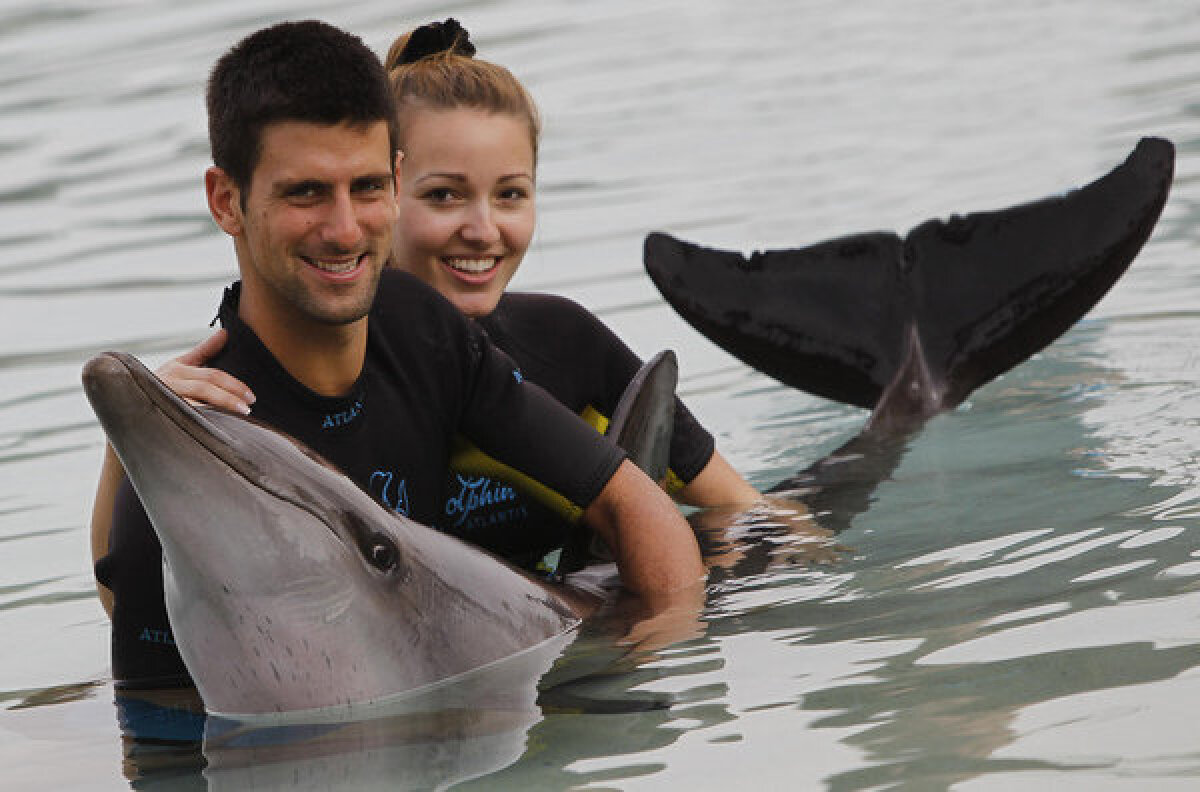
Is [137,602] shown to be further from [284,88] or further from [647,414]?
[647,414]

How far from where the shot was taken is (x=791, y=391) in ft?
26.6

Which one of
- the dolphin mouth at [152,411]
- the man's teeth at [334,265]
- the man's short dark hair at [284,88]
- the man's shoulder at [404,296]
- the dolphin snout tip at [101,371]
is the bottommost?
the dolphin mouth at [152,411]

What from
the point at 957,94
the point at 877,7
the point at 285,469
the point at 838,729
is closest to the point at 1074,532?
the point at 838,729

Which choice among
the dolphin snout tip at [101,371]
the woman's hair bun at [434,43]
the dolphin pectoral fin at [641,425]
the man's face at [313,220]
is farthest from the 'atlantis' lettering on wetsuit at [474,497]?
the dolphin snout tip at [101,371]

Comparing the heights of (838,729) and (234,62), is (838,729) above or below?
below

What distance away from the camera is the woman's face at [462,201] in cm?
558

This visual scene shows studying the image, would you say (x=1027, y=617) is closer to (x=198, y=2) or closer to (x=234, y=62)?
(x=234, y=62)

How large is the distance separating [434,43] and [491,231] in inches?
28.1

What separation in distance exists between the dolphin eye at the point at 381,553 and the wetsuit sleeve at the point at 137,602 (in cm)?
45

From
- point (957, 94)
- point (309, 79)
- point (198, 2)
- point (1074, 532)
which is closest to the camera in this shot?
point (309, 79)

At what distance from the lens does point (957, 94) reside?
14336mm

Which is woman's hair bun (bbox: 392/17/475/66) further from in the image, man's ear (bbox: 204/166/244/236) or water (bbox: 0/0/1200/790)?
water (bbox: 0/0/1200/790)

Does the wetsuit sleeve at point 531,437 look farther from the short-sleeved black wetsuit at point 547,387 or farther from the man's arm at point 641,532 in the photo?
the short-sleeved black wetsuit at point 547,387

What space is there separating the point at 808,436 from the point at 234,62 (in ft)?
11.7
